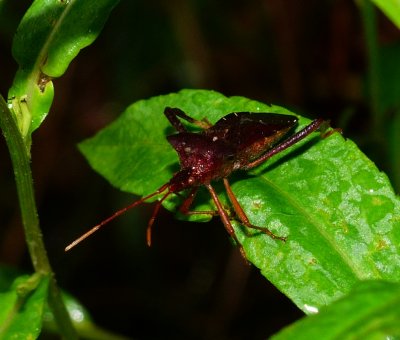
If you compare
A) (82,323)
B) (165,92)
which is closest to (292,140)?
(82,323)

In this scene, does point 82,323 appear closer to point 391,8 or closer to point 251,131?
point 251,131

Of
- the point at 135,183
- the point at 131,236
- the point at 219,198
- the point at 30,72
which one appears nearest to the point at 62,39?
the point at 30,72

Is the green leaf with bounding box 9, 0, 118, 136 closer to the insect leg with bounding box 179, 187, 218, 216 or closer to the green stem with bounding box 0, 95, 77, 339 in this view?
the green stem with bounding box 0, 95, 77, 339

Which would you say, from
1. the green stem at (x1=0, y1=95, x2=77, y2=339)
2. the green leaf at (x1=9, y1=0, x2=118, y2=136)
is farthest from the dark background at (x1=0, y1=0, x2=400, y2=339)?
the green leaf at (x1=9, y1=0, x2=118, y2=136)

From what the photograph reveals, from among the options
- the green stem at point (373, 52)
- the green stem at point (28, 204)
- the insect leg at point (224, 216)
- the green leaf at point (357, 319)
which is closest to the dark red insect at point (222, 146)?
the insect leg at point (224, 216)

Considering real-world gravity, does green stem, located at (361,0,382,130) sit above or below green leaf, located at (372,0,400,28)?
below

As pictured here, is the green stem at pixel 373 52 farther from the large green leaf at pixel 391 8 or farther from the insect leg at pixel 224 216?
the large green leaf at pixel 391 8
